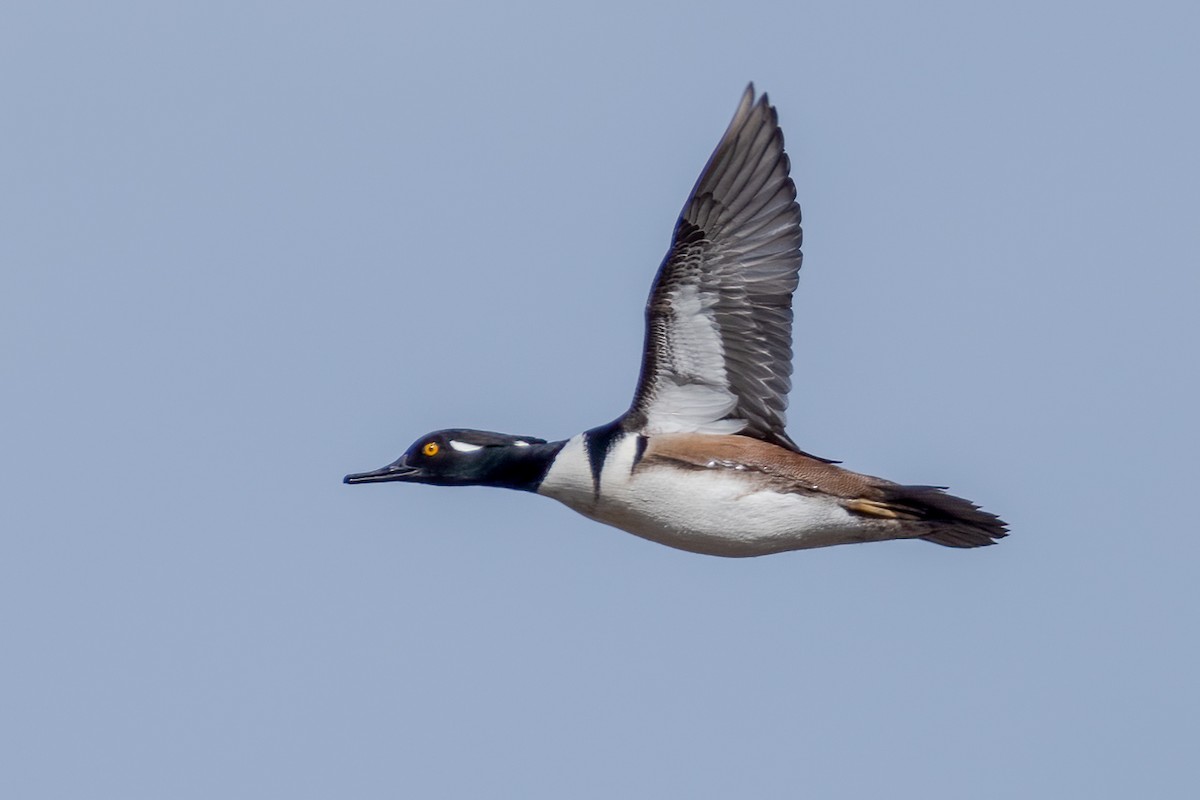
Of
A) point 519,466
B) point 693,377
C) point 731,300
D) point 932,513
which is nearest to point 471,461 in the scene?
point 519,466

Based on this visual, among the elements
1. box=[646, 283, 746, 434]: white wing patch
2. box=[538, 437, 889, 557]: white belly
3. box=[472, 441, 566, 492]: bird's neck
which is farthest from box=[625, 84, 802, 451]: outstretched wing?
box=[472, 441, 566, 492]: bird's neck

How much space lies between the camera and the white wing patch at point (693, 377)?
47.7ft

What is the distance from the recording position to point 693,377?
1470 cm

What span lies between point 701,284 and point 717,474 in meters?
1.18

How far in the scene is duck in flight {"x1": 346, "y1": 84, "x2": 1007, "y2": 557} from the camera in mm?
14453

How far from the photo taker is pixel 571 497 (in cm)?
1480

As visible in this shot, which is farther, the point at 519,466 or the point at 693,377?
the point at 519,466

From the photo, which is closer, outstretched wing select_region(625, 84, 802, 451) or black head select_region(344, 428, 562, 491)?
outstretched wing select_region(625, 84, 802, 451)

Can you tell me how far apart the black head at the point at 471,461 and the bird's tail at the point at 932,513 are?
2.13 meters

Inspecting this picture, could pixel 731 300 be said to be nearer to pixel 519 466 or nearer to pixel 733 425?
pixel 733 425

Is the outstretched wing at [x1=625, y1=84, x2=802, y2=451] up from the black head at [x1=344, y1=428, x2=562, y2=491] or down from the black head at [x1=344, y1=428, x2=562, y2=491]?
up

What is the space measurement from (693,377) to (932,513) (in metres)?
1.70

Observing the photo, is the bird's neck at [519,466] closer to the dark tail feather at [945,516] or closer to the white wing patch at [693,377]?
the white wing patch at [693,377]

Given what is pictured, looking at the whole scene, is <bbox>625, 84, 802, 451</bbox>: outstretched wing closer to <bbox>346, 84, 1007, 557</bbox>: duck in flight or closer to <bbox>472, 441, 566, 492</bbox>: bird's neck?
<bbox>346, 84, 1007, 557</bbox>: duck in flight
